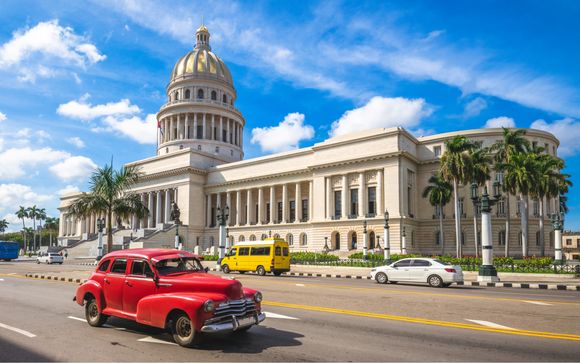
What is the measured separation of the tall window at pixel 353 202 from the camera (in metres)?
58.4

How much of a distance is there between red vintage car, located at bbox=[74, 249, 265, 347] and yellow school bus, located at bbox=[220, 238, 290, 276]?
19.9 m

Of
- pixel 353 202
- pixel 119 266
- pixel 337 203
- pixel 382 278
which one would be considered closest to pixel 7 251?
pixel 337 203

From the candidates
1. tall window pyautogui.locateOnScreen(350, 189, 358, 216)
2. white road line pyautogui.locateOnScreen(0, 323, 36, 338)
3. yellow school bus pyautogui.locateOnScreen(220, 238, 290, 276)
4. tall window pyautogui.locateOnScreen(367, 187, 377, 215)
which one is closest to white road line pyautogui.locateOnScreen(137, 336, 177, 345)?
white road line pyautogui.locateOnScreen(0, 323, 36, 338)

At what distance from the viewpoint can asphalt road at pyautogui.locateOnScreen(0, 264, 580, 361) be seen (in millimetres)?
7570

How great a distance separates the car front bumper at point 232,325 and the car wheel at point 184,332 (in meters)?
0.31

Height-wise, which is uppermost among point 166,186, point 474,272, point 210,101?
point 210,101

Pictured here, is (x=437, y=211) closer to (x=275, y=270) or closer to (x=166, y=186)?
(x=275, y=270)

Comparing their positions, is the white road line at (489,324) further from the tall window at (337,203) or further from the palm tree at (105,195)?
the tall window at (337,203)

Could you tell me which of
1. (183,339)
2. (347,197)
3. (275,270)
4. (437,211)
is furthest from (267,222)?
(183,339)

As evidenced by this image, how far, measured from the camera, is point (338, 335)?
9.18 metres

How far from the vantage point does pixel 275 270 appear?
29844mm

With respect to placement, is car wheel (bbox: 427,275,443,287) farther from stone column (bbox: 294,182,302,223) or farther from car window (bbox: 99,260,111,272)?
stone column (bbox: 294,182,302,223)

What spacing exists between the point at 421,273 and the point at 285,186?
153 feet

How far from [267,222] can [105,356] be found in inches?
2524
